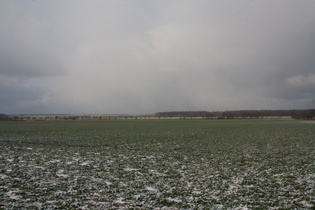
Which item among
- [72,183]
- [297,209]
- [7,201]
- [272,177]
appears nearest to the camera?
[297,209]

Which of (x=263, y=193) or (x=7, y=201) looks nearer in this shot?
(x=7, y=201)

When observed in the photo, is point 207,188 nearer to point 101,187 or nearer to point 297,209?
point 297,209

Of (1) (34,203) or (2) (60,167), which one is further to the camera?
(2) (60,167)

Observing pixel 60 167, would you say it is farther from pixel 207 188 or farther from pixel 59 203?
pixel 207 188

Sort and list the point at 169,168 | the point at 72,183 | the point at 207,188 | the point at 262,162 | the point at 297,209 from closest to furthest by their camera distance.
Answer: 1. the point at 297,209
2. the point at 207,188
3. the point at 72,183
4. the point at 169,168
5. the point at 262,162

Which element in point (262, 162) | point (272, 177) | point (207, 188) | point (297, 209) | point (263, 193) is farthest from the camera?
point (262, 162)

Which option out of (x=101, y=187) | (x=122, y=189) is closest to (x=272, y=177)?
(x=122, y=189)

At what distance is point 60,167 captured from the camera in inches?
519

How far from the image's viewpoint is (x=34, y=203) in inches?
299

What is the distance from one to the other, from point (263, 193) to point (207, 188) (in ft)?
6.52

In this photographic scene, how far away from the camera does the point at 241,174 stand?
38.3 ft

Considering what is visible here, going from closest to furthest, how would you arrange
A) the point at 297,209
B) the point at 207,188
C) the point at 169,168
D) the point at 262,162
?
the point at 297,209
the point at 207,188
the point at 169,168
the point at 262,162

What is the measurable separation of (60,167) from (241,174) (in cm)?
952

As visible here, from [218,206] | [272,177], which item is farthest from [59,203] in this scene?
[272,177]
